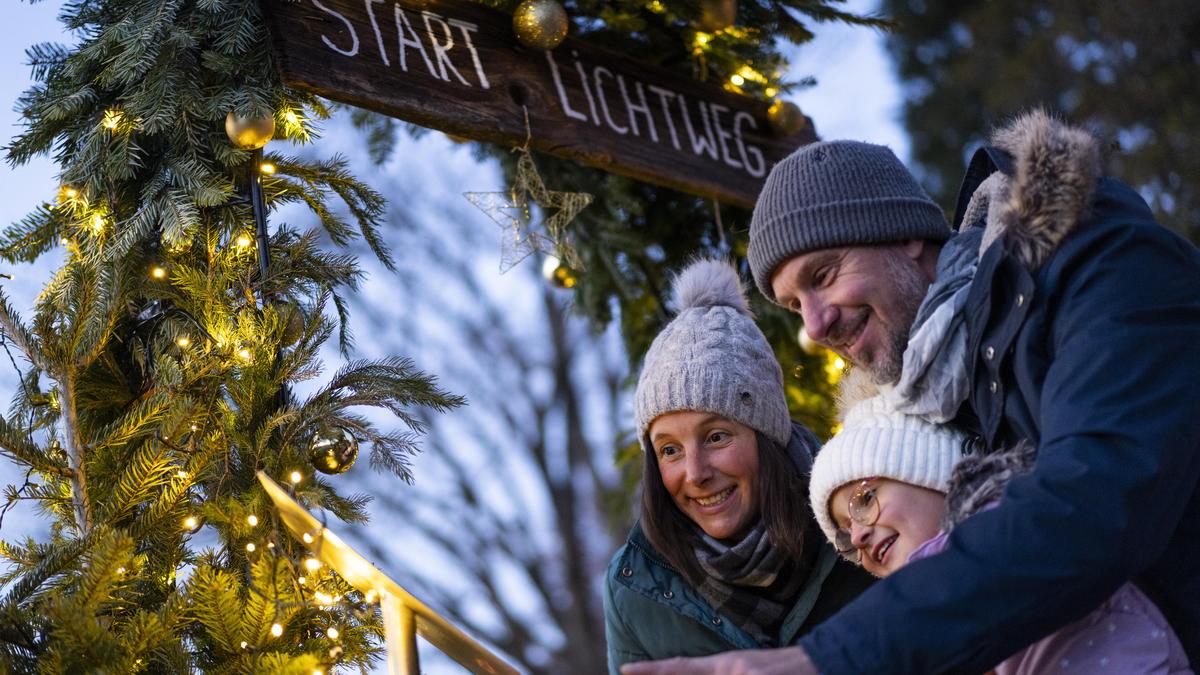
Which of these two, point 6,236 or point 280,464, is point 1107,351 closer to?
point 280,464

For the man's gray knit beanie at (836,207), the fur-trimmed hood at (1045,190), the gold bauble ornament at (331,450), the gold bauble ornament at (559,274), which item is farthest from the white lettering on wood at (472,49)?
the fur-trimmed hood at (1045,190)

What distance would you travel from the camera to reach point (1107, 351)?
148 centimetres

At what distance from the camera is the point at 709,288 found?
3.02 m

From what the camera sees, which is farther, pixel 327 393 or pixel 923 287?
pixel 327 393

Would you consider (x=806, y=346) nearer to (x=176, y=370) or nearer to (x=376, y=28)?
(x=376, y=28)

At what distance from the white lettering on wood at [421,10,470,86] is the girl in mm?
1213

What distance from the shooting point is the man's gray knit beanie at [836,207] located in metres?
2.14

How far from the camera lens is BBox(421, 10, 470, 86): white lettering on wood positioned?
111 inches

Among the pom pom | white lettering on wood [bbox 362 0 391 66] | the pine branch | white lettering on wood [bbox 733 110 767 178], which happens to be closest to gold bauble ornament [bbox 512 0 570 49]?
white lettering on wood [bbox 362 0 391 66]

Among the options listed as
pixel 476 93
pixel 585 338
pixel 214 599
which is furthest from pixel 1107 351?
pixel 585 338

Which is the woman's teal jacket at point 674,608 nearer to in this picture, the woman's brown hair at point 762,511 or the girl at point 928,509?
the woman's brown hair at point 762,511

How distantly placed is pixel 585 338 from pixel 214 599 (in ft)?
30.0

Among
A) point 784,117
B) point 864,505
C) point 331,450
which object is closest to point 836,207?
point 864,505

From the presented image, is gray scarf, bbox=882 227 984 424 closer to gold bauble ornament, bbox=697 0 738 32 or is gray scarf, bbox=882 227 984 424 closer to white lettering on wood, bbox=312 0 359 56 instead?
white lettering on wood, bbox=312 0 359 56
